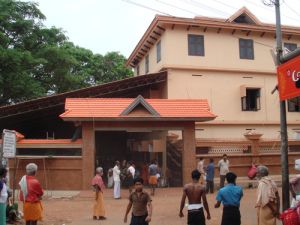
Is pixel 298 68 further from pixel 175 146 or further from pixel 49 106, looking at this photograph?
pixel 49 106

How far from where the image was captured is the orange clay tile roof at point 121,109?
2056cm

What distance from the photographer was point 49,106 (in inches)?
952

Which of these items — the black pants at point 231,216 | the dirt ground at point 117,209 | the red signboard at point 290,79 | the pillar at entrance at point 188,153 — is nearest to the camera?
the black pants at point 231,216

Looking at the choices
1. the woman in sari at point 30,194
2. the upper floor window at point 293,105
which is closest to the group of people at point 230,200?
the woman in sari at point 30,194

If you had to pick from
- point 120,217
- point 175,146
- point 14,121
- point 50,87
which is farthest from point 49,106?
point 120,217

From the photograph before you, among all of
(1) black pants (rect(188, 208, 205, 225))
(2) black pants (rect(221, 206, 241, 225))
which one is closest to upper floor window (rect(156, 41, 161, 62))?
(2) black pants (rect(221, 206, 241, 225))

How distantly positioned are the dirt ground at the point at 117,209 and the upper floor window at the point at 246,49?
34.5 ft

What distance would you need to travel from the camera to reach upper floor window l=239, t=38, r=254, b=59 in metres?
28.1

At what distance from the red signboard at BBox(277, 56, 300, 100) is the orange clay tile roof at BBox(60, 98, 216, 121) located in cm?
1054

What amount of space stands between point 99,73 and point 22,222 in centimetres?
3107

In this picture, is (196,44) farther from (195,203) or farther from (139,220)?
(139,220)

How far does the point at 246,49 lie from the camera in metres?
28.2

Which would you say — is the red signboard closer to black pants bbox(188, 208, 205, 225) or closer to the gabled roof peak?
black pants bbox(188, 208, 205, 225)

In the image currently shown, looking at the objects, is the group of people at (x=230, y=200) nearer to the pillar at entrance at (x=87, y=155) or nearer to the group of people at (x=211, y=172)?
the group of people at (x=211, y=172)
